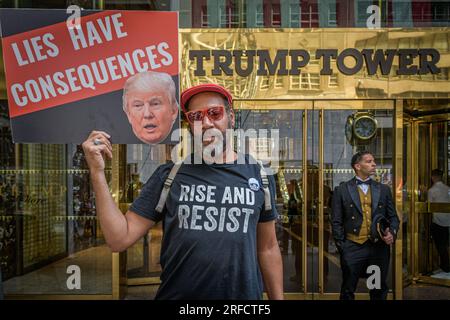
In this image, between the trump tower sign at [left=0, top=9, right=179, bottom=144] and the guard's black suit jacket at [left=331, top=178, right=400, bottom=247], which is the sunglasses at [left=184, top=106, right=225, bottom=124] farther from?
the guard's black suit jacket at [left=331, top=178, right=400, bottom=247]

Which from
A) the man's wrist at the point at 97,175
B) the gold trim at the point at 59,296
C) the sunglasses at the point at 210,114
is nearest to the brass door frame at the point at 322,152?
the gold trim at the point at 59,296

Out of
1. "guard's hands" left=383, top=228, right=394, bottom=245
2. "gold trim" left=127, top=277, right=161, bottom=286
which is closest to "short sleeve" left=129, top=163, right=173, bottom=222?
"guard's hands" left=383, top=228, right=394, bottom=245

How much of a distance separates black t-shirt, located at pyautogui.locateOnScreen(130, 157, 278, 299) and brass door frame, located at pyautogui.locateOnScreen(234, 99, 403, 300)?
3514mm

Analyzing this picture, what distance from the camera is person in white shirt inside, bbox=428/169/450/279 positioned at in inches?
270

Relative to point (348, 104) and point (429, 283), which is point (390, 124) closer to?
point (348, 104)

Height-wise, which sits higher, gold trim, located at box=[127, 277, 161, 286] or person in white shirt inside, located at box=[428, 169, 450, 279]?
person in white shirt inside, located at box=[428, 169, 450, 279]

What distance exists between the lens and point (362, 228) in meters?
5.26

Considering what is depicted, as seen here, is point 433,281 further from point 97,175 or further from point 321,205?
point 97,175

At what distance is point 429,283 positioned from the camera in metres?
7.01

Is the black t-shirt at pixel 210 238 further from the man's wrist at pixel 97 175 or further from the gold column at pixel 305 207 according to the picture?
the gold column at pixel 305 207

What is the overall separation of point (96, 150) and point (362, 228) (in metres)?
3.57

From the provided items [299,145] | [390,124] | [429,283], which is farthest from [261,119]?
[429,283]

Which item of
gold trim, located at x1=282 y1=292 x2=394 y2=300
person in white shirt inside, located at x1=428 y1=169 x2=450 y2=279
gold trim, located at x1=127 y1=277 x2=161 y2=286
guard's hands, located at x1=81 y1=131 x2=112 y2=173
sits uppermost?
guard's hands, located at x1=81 y1=131 x2=112 y2=173
